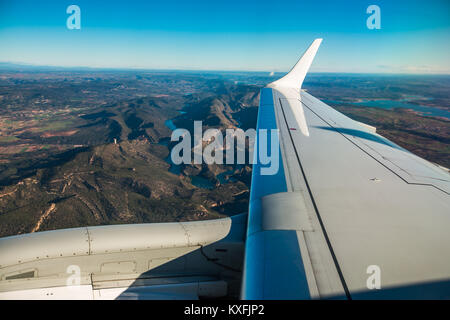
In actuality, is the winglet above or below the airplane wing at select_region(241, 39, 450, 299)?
above

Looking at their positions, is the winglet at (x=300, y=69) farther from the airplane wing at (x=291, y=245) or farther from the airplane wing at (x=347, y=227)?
the airplane wing at (x=347, y=227)

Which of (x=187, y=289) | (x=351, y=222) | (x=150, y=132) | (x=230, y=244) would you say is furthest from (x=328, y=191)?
(x=150, y=132)

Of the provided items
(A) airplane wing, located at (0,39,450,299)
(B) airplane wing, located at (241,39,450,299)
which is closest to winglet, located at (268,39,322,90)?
(A) airplane wing, located at (0,39,450,299)

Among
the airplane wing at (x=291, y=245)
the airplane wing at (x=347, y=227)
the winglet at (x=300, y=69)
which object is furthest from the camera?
the winglet at (x=300, y=69)

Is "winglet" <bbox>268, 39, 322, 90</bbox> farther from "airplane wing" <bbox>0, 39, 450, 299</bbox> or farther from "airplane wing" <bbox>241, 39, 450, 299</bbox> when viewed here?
"airplane wing" <bbox>241, 39, 450, 299</bbox>

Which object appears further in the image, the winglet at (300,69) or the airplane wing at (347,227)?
the winglet at (300,69)

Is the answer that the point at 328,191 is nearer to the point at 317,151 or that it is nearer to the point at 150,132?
the point at 317,151

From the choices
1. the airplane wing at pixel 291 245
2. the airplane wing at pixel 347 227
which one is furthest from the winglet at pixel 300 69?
the airplane wing at pixel 347 227
